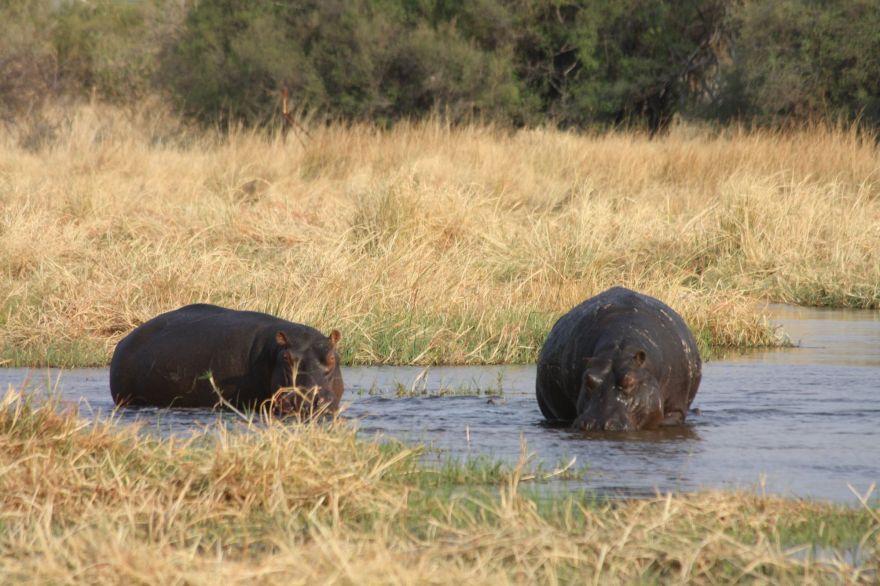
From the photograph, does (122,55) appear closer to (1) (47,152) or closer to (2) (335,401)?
(1) (47,152)


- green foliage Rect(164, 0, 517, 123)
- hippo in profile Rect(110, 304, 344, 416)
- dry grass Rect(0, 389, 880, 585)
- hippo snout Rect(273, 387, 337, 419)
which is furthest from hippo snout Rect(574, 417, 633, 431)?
green foliage Rect(164, 0, 517, 123)

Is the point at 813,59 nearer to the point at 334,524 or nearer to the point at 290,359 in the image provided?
the point at 290,359

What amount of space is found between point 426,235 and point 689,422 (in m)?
6.20

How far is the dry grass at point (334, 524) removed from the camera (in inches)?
149

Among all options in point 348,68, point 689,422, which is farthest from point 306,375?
point 348,68

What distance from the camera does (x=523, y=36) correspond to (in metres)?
28.9

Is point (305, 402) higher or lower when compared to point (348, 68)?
higher

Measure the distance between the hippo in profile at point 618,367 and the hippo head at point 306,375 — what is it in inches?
40.8

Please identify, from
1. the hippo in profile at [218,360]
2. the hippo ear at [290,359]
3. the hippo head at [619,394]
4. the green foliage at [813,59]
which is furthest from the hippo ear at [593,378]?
the green foliage at [813,59]

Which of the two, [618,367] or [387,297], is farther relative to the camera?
[387,297]

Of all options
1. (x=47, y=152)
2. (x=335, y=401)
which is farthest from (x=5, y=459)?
(x=47, y=152)

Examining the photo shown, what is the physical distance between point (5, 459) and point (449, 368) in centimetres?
438

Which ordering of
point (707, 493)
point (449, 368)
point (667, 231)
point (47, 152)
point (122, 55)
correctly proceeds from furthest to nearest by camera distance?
1. point (122, 55)
2. point (47, 152)
3. point (667, 231)
4. point (449, 368)
5. point (707, 493)

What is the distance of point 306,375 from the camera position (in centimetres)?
699
